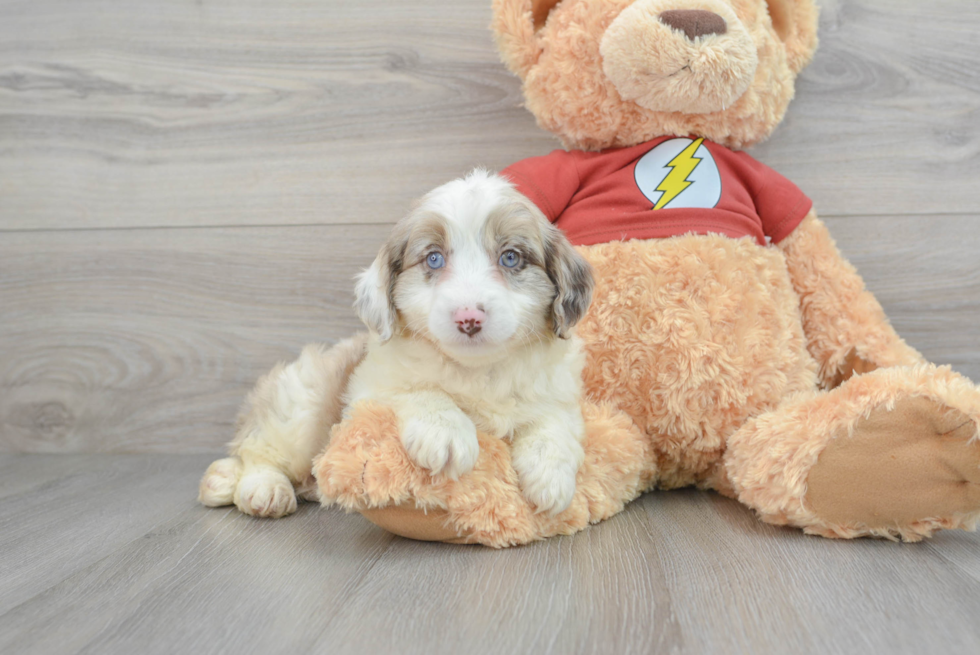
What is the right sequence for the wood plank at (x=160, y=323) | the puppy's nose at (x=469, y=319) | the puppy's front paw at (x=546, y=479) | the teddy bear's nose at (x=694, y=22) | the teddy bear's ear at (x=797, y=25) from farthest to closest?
the wood plank at (x=160, y=323) < the teddy bear's ear at (x=797, y=25) < the teddy bear's nose at (x=694, y=22) < the puppy's front paw at (x=546, y=479) < the puppy's nose at (x=469, y=319)

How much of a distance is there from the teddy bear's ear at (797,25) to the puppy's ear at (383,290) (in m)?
1.19

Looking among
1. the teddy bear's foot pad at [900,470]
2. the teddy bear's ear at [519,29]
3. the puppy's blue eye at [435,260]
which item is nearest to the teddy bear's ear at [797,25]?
the teddy bear's ear at [519,29]

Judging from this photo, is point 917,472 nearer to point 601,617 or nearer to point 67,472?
point 601,617

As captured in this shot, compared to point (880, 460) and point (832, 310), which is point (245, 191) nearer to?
point (832, 310)

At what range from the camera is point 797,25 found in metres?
1.95

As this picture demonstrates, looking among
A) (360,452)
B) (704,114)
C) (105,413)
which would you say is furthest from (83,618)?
(704,114)

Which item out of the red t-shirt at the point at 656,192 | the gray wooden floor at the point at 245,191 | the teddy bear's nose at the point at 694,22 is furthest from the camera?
the gray wooden floor at the point at 245,191

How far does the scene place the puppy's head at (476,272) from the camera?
1.43 metres

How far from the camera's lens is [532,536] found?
1498 mm

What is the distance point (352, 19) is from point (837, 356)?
1.76 meters

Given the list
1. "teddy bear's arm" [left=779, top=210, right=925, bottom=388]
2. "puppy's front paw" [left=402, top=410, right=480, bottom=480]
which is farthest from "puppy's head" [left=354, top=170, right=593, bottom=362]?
"teddy bear's arm" [left=779, top=210, right=925, bottom=388]

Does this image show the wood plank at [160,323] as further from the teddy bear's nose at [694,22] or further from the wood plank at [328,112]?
the teddy bear's nose at [694,22]

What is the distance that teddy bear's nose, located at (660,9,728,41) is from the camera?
5.62 ft

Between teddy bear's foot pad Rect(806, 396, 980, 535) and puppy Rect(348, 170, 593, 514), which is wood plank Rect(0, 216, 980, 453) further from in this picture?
teddy bear's foot pad Rect(806, 396, 980, 535)
